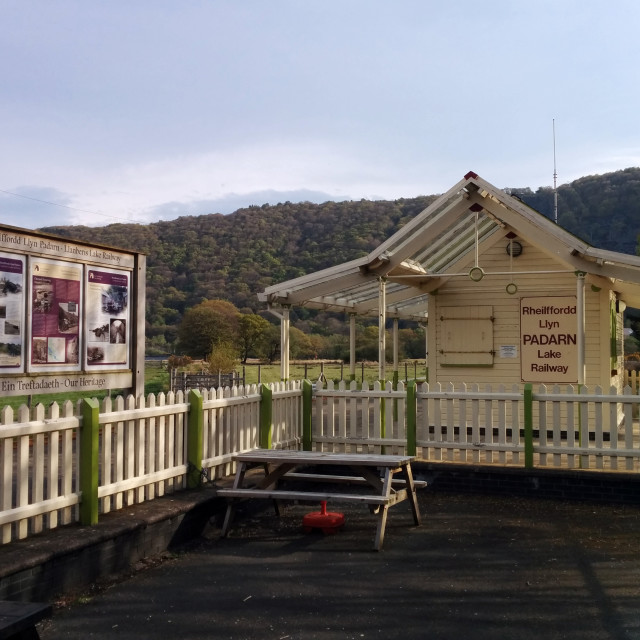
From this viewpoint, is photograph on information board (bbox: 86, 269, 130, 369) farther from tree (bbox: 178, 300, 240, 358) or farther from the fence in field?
tree (bbox: 178, 300, 240, 358)

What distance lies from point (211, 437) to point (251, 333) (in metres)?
49.4

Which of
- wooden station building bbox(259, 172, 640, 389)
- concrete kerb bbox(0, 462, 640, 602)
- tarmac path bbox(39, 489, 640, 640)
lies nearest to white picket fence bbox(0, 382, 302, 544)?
concrete kerb bbox(0, 462, 640, 602)

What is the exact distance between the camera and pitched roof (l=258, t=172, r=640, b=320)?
36.7 ft

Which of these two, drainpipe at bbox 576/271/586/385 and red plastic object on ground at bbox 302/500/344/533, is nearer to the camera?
red plastic object on ground at bbox 302/500/344/533

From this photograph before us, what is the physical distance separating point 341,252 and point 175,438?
214ft

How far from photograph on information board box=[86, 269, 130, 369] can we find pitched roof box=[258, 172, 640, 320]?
4870 millimetres

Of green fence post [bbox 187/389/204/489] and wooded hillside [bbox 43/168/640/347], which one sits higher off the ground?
wooded hillside [bbox 43/168/640/347]

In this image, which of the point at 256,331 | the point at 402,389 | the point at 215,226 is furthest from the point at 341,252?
the point at 402,389

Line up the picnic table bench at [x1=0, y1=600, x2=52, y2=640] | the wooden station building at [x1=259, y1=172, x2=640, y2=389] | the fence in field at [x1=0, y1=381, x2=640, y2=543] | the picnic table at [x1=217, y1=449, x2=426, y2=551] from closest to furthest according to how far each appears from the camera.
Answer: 1. the picnic table bench at [x1=0, y1=600, x2=52, y2=640]
2. the fence in field at [x1=0, y1=381, x2=640, y2=543]
3. the picnic table at [x1=217, y1=449, x2=426, y2=551]
4. the wooden station building at [x1=259, y1=172, x2=640, y2=389]

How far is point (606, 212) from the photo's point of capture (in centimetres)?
8388

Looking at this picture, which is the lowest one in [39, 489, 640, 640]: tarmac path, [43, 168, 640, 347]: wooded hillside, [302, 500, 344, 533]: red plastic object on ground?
[39, 489, 640, 640]: tarmac path

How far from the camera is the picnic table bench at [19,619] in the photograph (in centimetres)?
322

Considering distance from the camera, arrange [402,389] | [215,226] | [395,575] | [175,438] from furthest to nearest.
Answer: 1. [215,226]
2. [402,389]
3. [175,438]
4. [395,575]

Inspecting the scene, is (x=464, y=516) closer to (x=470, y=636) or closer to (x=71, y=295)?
(x=470, y=636)
